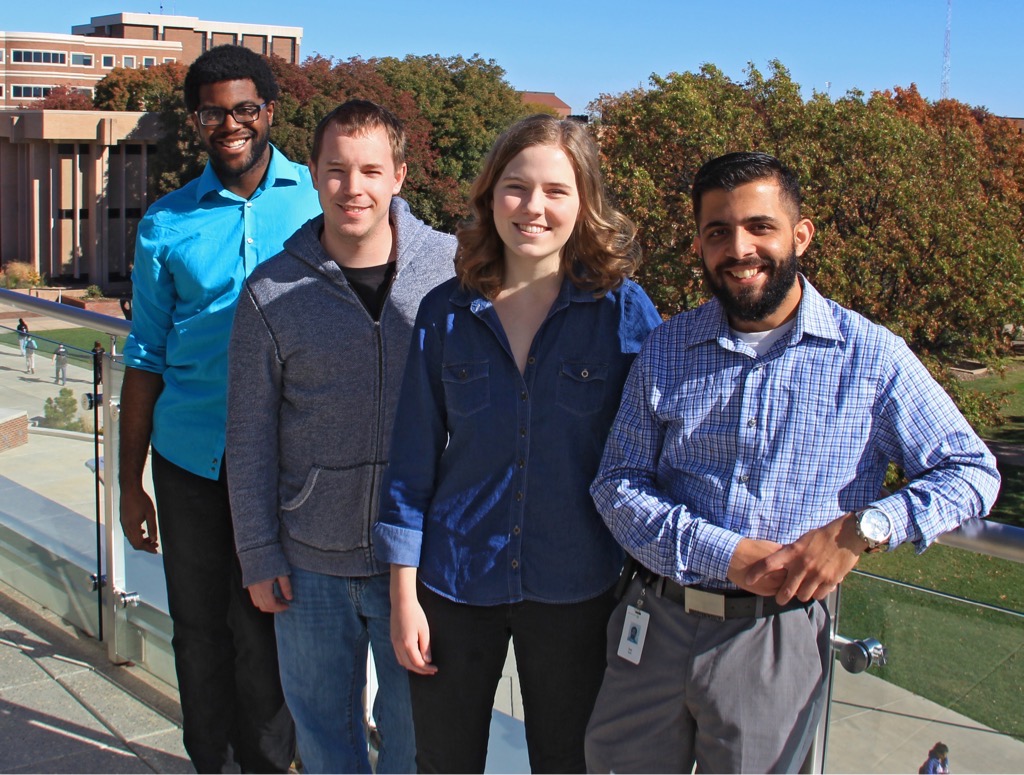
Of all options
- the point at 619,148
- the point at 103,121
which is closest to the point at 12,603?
the point at 619,148

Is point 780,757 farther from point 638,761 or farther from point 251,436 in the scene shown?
point 251,436

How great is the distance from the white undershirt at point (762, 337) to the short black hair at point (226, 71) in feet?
5.22

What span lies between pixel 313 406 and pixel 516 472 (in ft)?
1.94

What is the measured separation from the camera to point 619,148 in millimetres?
18359

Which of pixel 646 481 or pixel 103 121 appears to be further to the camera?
pixel 103 121

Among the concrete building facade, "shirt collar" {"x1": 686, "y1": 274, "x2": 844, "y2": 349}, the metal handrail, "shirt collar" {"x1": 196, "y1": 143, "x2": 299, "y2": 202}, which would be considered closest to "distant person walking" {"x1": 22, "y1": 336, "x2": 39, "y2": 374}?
the metal handrail

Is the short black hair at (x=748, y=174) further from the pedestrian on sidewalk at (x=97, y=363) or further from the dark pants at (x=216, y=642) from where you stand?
the pedestrian on sidewalk at (x=97, y=363)

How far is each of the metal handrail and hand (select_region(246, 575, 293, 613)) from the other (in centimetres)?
123

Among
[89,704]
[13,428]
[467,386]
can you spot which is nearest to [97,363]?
[13,428]

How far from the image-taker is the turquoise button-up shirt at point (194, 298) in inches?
108

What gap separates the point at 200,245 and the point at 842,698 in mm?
1910

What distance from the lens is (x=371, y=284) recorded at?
8.18 feet

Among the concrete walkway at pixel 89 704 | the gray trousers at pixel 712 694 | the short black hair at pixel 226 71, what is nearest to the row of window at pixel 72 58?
the concrete walkway at pixel 89 704

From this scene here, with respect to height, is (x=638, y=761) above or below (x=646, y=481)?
below
